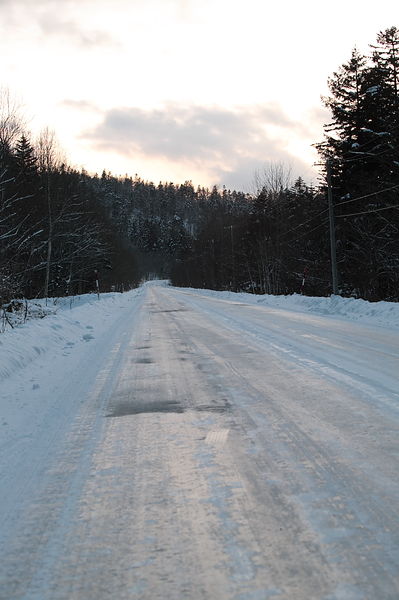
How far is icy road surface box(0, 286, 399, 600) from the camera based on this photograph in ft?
6.60

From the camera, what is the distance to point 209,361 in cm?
731

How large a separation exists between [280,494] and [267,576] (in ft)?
2.61

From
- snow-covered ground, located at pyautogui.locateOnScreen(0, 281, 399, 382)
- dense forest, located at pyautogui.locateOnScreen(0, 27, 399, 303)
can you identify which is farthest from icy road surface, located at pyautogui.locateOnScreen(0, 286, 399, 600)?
dense forest, located at pyautogui.locateOnScreen(0, 27, 399, 303)

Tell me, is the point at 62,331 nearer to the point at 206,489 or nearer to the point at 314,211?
the point at 206,489

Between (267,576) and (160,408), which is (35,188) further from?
(267,576)

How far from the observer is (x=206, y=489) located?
113 inches

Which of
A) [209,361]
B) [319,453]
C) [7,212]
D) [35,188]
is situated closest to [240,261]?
[35,188]

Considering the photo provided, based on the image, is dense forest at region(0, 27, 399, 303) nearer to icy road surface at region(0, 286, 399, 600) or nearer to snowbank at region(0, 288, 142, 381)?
snowbank at region(0, 288, 142, 381)

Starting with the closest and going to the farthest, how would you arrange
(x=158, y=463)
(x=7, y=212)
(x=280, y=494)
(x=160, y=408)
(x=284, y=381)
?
(x=280, y=494), (x=158, y=463), (x=160, y=408), (x=284, y=381), (x=7, y=212)

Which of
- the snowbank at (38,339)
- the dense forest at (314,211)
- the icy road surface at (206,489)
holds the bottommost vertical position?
the icy road surface at (206,489)

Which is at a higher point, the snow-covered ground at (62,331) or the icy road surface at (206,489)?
the snow-covered ground at (62,331)

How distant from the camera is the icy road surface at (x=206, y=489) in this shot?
2.01m

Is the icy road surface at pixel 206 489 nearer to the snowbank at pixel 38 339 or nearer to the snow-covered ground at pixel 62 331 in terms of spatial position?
the snowbank at pixel 38 339

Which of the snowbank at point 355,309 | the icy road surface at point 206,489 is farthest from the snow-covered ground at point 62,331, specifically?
the icy road surface at point 206,489
